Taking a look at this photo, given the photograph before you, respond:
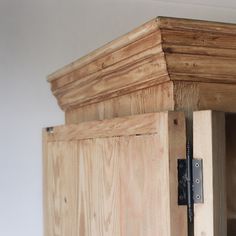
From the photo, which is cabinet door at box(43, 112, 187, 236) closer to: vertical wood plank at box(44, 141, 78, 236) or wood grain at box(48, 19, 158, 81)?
vertical wood plank at box(44, 141, 78, 236)

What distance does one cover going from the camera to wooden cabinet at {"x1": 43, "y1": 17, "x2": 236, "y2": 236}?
2.18 feet

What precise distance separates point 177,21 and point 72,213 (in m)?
0.54

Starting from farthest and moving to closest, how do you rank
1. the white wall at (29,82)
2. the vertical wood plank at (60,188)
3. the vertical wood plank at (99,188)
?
the white wall at (29,82)
the vertical wood plank at (60,188)
the vertical wood plank at (99,188)

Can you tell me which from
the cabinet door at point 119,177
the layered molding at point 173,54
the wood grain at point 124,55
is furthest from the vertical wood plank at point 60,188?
the layered molding at point 173,54

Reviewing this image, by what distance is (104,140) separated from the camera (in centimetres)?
88

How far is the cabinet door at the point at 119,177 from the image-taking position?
26.6 inches

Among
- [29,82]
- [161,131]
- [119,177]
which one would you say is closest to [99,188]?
[119,177]

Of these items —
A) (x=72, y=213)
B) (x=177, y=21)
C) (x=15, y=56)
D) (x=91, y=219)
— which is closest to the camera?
(x=177, y=21)

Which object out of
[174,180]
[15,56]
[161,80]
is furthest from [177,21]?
[15,56]

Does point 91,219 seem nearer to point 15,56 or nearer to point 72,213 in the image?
point 72,213

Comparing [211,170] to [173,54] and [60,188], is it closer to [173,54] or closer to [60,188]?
[173,54]

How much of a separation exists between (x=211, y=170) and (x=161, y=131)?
0.31ft

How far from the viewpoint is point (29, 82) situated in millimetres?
1327

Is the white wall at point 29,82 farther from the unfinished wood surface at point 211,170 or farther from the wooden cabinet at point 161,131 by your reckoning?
the unfinished wood surface at point 211,170
